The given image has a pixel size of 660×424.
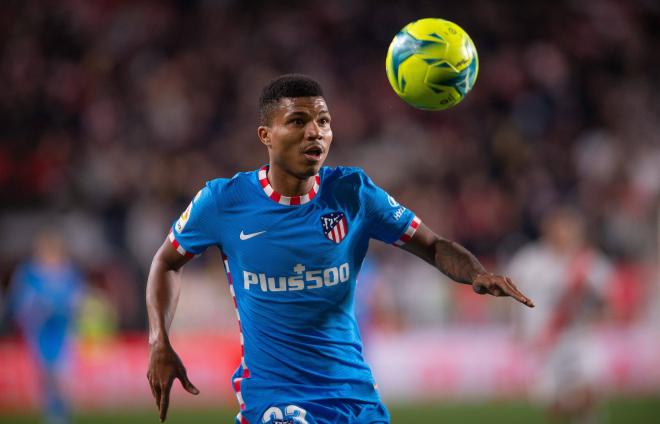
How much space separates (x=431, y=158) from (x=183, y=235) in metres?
11.3

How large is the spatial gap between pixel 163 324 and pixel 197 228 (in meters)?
0.53

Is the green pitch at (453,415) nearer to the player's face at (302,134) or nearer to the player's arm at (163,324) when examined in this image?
the player's arm at (163,324)

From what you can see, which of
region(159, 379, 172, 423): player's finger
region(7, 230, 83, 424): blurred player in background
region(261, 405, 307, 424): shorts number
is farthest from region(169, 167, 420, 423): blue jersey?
region(7, 230, 83, 424): blurred player in background

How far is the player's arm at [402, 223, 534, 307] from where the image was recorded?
4.18m

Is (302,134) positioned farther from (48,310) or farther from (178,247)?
(48,310)

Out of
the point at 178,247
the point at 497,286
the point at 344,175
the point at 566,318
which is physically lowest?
the point at 566,318

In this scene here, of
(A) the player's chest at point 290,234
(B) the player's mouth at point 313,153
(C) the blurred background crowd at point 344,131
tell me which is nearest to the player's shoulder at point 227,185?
(A) the player's chest at point 290,234

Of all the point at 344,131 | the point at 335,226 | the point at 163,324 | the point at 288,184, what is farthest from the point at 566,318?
the point at 344,131

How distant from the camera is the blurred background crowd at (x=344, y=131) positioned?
13688mm

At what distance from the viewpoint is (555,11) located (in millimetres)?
18109

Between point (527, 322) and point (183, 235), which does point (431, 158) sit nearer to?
point (527, 322)

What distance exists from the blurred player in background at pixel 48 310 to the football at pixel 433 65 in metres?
8.44

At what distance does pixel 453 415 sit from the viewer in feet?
38.4

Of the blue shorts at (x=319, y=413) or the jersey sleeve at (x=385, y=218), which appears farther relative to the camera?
the jersey sleeve at (x=385, y=218)
